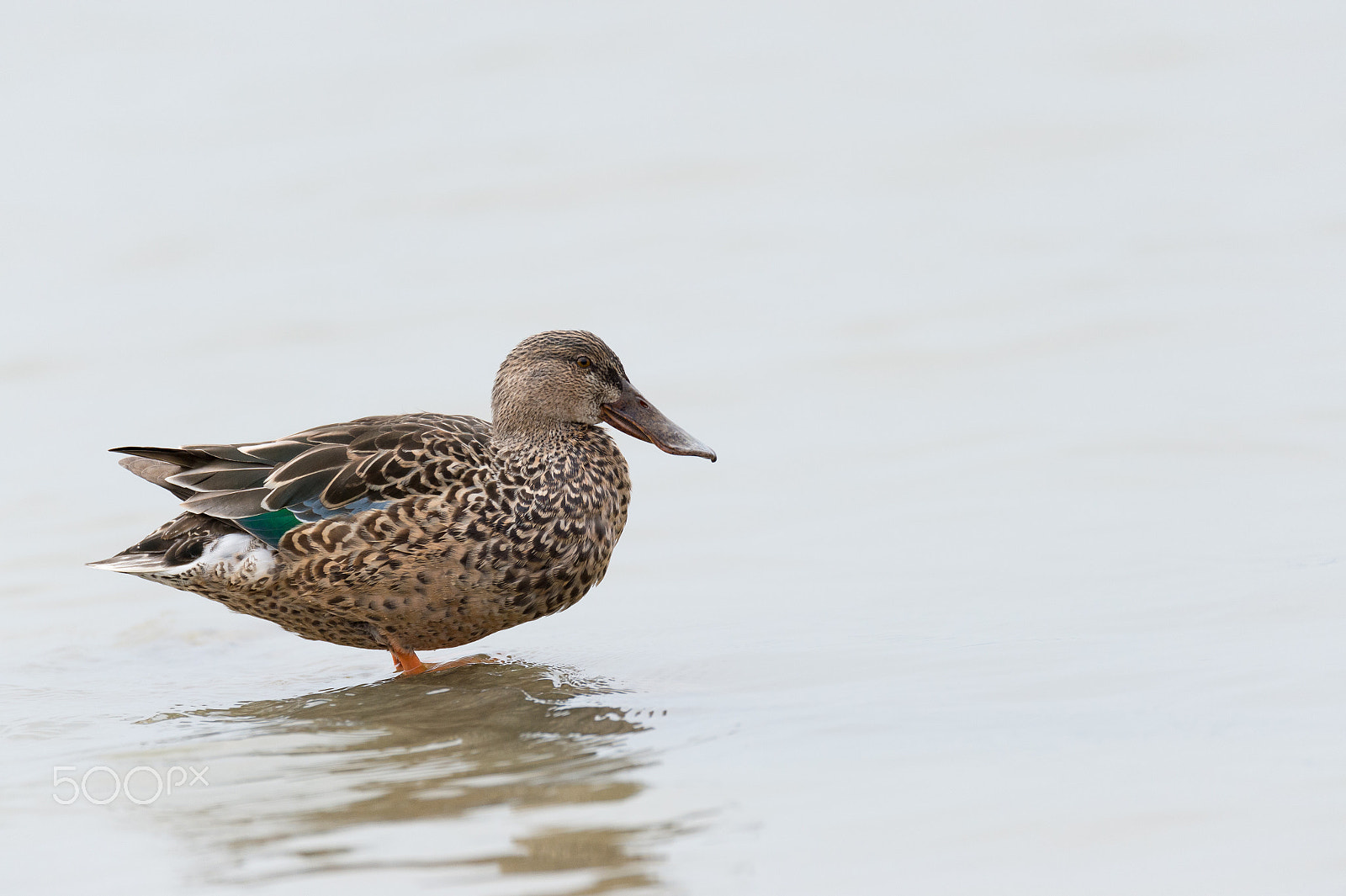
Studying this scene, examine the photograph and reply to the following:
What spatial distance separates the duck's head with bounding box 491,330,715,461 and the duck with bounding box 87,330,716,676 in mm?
17

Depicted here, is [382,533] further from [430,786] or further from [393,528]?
[430,786]

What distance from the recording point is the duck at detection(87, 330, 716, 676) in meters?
6.05

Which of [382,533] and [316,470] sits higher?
[316,470]

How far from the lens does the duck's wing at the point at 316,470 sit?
6.09 metres

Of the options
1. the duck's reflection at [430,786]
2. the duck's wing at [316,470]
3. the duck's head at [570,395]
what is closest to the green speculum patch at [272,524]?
the duck's wing at [316,470]

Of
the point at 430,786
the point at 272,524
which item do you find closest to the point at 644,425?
the point at 272,524

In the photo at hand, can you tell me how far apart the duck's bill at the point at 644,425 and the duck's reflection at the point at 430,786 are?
3.61ft

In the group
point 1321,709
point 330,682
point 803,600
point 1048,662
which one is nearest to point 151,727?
point 330,682

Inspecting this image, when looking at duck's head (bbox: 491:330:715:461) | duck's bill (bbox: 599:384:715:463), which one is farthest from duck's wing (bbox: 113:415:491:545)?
duck's bill (bbox: 599:384:715:463)

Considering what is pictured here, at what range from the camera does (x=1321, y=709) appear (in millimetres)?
5172

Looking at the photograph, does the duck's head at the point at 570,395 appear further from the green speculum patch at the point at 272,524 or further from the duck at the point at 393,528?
the green speculum patch at the point at 272,524

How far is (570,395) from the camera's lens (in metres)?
6.70

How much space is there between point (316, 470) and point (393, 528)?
406 mm

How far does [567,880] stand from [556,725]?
4.99ft
